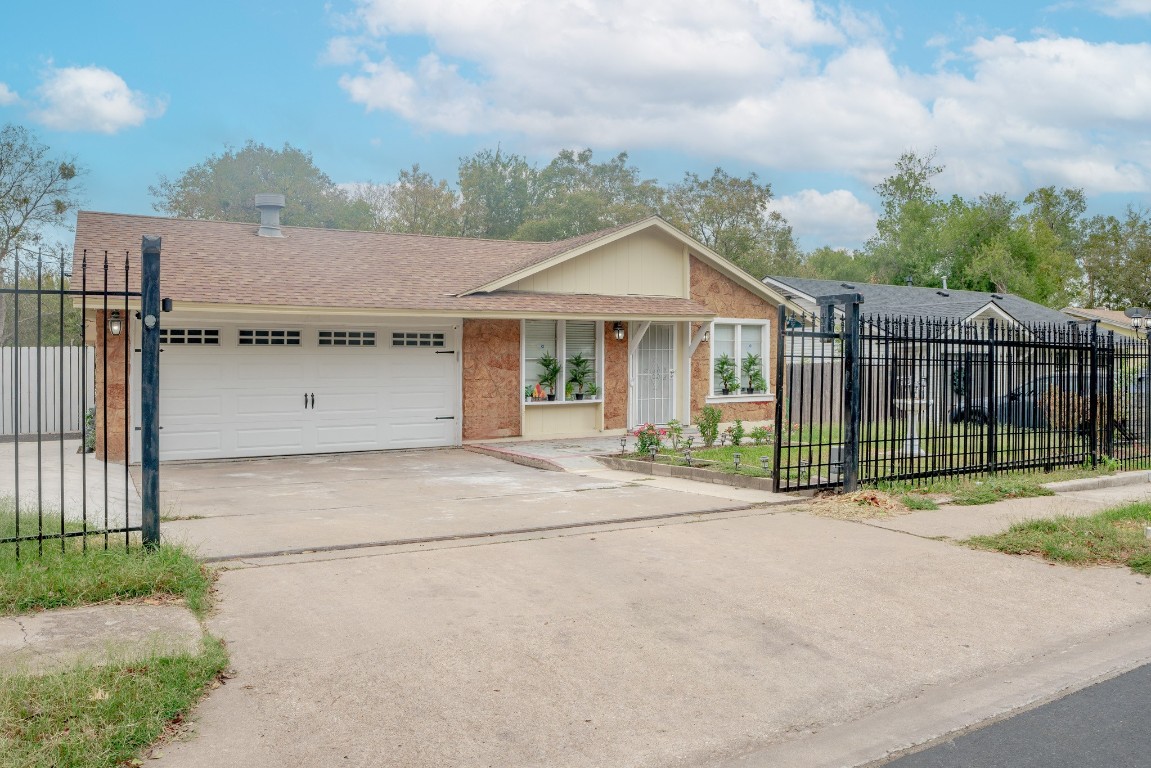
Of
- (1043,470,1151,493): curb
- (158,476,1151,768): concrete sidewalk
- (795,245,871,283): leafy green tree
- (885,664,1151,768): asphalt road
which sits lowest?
(885,664,1151,768): asphalt road

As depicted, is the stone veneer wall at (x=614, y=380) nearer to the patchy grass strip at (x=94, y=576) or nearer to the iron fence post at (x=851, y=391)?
the iron fence post at (x=851, y=391)

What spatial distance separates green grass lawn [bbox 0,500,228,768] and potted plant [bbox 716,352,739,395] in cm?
1498

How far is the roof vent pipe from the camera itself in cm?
1902

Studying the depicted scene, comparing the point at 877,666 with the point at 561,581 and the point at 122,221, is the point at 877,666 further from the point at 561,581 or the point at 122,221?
the point at 122,221

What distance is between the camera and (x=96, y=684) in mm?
4395

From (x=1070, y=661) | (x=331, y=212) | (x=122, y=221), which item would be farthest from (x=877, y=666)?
(x=331, y=212)

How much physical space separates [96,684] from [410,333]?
12.3 m

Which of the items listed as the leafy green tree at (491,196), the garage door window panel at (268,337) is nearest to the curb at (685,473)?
the garage door window panel at (268,337)

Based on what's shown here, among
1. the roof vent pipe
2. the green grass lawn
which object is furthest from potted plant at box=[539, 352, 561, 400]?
the green grass lawn

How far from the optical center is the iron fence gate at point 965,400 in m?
10.6

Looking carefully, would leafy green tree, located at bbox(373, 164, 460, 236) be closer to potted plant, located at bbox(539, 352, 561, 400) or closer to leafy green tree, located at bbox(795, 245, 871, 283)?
leafy green tree, located at bbox(795, 245, 871, 283)

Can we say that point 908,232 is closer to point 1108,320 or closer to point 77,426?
point 1108,320

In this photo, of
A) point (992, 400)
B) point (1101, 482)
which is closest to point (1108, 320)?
point (1101, 482)

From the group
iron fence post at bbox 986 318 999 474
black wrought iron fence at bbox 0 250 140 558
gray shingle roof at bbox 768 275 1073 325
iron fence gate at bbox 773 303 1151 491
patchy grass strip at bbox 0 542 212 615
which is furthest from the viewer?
gray shingle roof at bbox 768 275 1073 325
